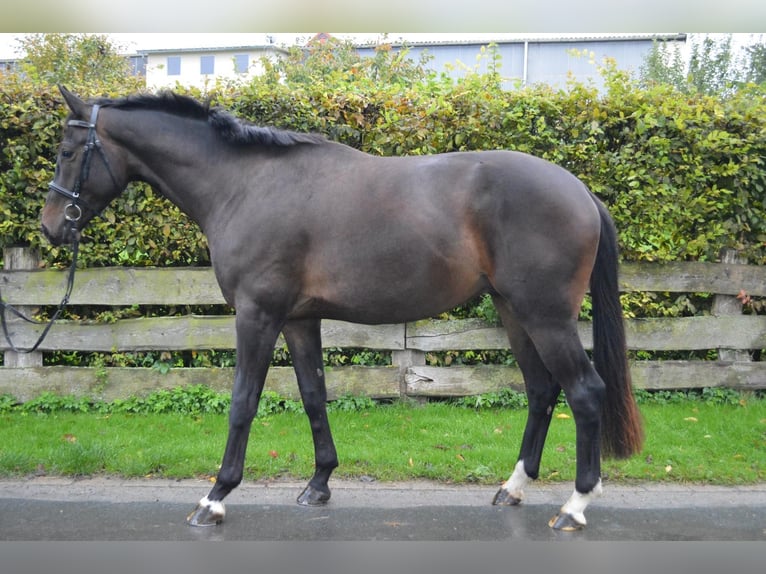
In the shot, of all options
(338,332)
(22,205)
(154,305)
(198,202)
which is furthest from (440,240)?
(22,205)

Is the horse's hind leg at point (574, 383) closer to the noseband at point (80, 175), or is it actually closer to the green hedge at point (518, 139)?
the noseband at point (80, 175)

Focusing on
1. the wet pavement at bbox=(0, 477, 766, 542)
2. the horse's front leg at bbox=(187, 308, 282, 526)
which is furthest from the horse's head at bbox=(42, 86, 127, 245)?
the wet pavement at bbox=(0, 477, 766, 542)

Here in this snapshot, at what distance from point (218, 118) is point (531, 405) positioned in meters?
2.51

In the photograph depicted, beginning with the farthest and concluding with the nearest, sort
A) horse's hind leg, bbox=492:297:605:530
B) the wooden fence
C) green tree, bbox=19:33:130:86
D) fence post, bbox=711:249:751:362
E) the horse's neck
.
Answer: green tree, bbox=19:33:130:86 → fence post, bbox=711:249:751:362 → the wooden fence → the horse's neck → horse's hind leg, bbox=492:297:605:530

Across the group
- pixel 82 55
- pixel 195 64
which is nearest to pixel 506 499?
pixel 195 64

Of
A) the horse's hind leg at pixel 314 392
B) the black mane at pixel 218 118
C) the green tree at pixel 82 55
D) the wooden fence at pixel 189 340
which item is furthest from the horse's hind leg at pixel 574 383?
the green tree at pixel 82 55

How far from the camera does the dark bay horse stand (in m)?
3.21

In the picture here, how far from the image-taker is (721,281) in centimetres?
569

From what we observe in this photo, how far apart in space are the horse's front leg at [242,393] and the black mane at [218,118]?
99 cm

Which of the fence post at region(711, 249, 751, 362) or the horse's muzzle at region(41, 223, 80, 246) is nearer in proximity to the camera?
the horse's muzzle at region(41, 223, 80, 246)

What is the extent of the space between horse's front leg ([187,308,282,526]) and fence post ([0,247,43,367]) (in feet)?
10.3

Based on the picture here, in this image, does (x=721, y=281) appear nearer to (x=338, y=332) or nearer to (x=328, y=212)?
(x=338, y=332)

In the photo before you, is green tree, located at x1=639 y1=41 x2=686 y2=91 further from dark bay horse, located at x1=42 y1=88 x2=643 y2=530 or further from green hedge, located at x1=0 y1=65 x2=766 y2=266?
dark bay horse, located at x1=42 y1=88 x2=643 y2=530

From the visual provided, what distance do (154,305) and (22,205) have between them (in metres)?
1.41
